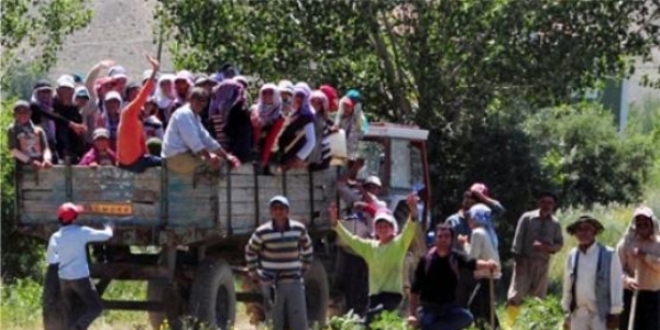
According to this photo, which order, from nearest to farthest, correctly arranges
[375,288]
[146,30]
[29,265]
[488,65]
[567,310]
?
[567,310]
[375,288]
[29,265]
[488,65]
[146,30]

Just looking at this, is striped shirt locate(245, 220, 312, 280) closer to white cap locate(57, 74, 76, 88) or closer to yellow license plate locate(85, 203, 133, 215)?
yellow license plate locate(85, 203, 133, 215)

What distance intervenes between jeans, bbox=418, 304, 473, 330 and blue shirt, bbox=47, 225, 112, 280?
2938 millimetres

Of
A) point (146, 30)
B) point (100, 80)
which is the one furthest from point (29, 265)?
point (146, 30)

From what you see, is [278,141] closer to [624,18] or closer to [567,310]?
[567,310]

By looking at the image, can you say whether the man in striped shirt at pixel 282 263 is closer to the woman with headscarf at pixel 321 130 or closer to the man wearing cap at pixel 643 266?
the woman with headscarf at pixel 321 130

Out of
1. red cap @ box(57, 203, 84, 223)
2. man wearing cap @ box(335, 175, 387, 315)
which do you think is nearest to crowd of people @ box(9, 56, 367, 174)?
man wearing cap @ box(335, 175, 387, 315)

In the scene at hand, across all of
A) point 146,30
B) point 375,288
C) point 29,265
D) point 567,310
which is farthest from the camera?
point 146,30

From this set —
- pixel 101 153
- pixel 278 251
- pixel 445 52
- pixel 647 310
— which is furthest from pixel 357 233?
pixel 445 52

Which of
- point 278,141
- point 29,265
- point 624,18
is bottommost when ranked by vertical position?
point 29,265

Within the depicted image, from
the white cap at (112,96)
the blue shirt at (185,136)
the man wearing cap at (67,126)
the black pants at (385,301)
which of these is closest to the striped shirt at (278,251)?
the black pants at (385,301)

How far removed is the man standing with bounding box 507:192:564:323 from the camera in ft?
56.9

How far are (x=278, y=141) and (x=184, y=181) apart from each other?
1421mm

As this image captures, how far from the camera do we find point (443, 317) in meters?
14.0

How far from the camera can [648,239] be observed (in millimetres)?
14602
